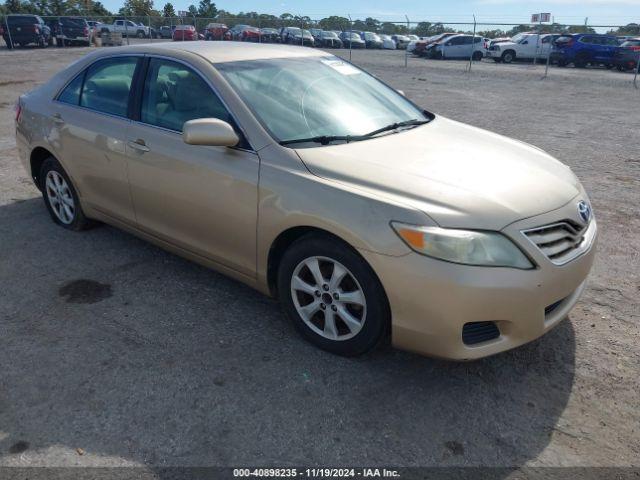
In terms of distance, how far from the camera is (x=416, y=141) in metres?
3.54

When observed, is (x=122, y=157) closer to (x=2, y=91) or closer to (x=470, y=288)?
(x=470, y=288)

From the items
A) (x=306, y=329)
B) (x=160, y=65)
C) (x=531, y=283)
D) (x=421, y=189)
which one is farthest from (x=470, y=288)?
(x=160, y=65)

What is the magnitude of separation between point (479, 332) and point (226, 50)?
2.62 metres

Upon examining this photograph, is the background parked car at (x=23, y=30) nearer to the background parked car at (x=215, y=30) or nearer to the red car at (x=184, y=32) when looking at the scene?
the red car at (x=184, y=32)

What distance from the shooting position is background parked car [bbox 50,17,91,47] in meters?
32.2

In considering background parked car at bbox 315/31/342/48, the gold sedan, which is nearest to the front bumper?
the gold sedan

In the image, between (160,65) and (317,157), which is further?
(160,65)

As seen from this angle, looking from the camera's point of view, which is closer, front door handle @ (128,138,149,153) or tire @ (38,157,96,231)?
front door handle @ (128,138,149,153)

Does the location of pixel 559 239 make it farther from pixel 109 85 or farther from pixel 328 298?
pixel 109 85

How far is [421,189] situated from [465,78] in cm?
1916

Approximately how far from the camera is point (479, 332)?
2.74 metres

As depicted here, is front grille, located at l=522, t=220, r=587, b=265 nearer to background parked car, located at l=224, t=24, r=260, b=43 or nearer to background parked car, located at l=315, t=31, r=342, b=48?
background parked car, located at l=224, t=24, r=260, b=43

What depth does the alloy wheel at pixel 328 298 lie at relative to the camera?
2.97 m

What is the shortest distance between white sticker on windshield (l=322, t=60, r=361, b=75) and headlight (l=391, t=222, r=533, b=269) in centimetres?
194
